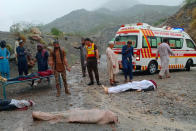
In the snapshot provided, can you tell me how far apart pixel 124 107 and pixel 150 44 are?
5884mm

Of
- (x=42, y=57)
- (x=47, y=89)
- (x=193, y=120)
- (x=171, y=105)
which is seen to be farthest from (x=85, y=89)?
(x=193, y=120)

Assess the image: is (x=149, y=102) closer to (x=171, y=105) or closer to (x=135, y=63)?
(x=171, y=105)

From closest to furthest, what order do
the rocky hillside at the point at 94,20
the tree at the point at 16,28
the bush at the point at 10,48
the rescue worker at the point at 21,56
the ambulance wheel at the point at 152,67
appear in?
1. the rescue worker at the point at 21,56
2. the ambulance wheel at the point at 152,67
3. the bush at the point at 10,48
4. the tree at the point at 16,28
5. the rocky hillside at the point at 94,20

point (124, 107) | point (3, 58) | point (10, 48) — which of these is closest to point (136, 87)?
point (124, 107)

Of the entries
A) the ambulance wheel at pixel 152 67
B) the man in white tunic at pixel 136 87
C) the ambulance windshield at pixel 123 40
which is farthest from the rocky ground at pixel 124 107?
the ambulance windshield at pixel 123 40

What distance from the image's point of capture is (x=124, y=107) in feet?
17.7

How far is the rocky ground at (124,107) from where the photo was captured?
4.06m

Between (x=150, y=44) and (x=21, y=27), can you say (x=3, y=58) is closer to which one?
(x=150, y=44)

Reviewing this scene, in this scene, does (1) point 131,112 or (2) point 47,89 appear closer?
(1) point 131,112

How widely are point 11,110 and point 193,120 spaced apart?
172 inches

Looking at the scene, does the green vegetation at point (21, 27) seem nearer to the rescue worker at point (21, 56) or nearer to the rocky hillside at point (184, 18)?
the rescue worker at point (21, 56)

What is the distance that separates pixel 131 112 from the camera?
197 inches

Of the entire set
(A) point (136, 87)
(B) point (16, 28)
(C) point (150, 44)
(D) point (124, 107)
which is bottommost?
(D) point (124, 107)

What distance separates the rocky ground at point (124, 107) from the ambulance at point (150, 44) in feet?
8.60
